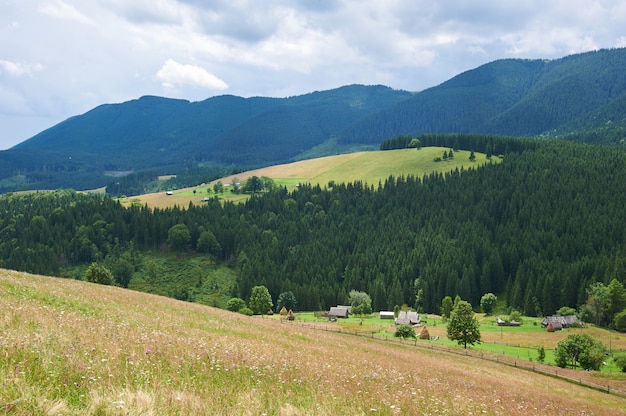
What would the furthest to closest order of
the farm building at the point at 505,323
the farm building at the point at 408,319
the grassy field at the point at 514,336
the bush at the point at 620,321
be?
the farm building at the point at 505,323
the farm building at the point at 408,319
the bush at the point at 620,321
the grassy field at the point at 514,336

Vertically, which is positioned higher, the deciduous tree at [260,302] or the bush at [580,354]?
the bush at [580,354]

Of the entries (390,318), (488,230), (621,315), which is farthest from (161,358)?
(488,230)

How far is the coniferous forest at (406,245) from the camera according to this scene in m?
138

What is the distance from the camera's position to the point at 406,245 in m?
171

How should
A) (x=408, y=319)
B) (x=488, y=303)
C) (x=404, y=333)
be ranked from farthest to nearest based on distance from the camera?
(x=488, y=303)
(x=408, y=319)
(x=404, y=333)

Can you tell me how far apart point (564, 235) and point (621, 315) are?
5703cm

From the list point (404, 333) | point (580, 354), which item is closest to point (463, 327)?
point (404, 333)

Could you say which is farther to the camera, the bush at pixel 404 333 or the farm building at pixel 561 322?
the farm building at pixel 561 322

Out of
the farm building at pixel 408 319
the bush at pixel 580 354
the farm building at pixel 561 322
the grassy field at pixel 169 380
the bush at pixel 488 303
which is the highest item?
the grassy field at pixel 169 380

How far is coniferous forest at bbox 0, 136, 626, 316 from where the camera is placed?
138375mm

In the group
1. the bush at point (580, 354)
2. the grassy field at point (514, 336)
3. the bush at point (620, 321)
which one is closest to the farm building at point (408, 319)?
the grassy field at point (514, 336)

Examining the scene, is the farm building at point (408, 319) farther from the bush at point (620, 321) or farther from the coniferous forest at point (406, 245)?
the bush at point (620, 321)

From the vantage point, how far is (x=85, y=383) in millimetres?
11086

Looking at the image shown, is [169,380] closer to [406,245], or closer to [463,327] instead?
[463,327]
